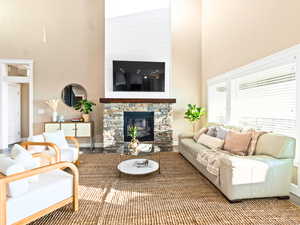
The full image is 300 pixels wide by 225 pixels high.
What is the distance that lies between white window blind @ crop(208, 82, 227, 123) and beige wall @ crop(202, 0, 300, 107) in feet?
1.25

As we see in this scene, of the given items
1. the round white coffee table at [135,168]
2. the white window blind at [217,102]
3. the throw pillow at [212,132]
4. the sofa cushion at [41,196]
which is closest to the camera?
the sofa cushion at [41,196]

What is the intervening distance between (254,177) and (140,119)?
353 cm

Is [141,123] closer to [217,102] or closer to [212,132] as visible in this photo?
[212,132]

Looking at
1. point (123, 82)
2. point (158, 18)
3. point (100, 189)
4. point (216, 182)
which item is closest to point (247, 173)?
point (216, 182)

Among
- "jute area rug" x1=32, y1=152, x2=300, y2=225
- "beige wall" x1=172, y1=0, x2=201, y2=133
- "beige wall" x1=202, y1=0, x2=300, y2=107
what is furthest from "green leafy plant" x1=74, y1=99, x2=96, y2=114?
"beige wall" x1=202, y1=0, x2=300, y2=107

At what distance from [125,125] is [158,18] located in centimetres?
353

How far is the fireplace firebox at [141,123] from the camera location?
16.7 ft

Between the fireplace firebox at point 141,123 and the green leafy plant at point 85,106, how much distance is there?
41.9 inches

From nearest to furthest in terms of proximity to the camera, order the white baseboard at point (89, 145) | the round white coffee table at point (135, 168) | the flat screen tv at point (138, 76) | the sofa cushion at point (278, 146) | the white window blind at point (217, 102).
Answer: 1. the sofa cushion at point (278, 146)
2. the round white coffee table at point (135, 168)
3. the white window blind at point (217, 102)
4. the flat screen tv at point (138, 76)
5. the white baseboard at point (89, 145)

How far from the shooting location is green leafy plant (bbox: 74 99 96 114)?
4883 mm

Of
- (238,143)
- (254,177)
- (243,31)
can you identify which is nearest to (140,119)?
(238,143)

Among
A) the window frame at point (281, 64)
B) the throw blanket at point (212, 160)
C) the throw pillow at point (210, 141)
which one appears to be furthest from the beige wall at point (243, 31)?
the throw blanket at point (212, 160)

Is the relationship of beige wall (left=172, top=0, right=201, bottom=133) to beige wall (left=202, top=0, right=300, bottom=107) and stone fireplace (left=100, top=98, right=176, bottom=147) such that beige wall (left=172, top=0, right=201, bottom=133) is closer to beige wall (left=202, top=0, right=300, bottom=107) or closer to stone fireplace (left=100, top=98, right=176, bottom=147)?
beige wall (left=202, top=0, right=300, bottom=107)

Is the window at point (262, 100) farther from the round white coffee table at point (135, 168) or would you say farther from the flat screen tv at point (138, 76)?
the round white coffee table at point (135, 168)
